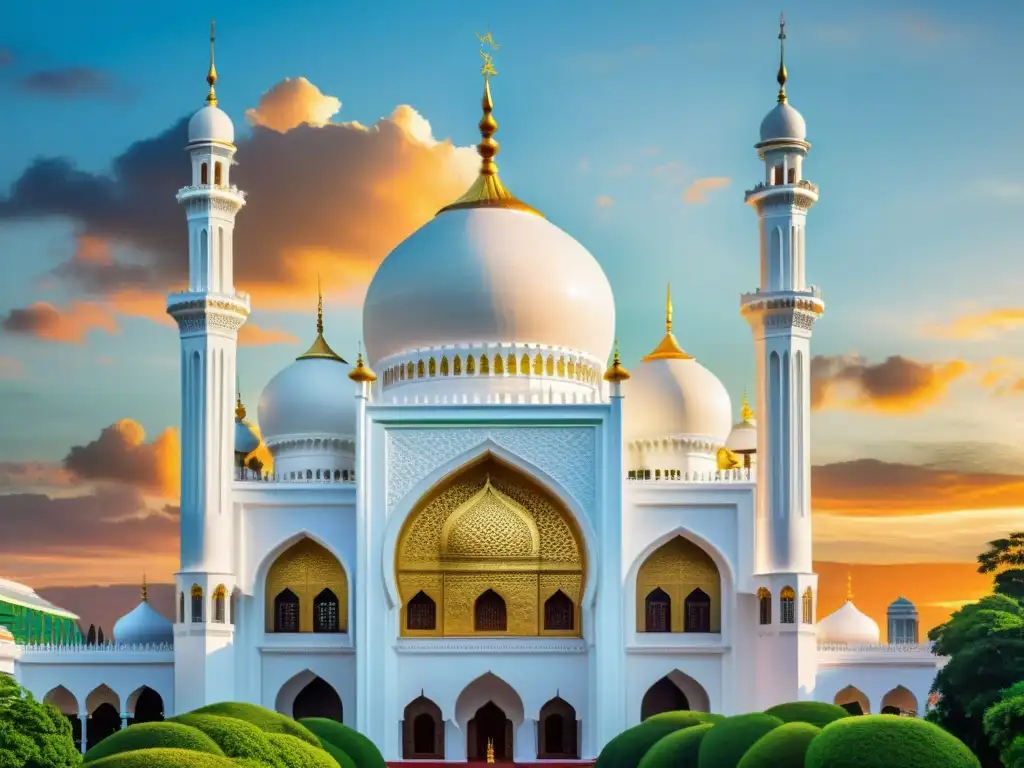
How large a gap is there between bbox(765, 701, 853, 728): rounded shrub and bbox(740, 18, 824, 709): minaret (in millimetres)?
6990

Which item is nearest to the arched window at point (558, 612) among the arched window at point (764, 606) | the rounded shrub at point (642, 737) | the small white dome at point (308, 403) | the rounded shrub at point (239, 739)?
the arched window at point (764, 606)

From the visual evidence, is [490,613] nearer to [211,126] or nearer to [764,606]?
[764,606]

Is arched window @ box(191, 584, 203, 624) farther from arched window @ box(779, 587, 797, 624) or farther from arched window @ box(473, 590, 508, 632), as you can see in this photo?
arched window @ box(779, 587, 797, 624)

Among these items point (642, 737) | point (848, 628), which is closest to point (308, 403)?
point (848, 628)

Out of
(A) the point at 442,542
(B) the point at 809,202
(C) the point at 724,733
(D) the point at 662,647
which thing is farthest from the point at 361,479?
(C) the point at 724,733

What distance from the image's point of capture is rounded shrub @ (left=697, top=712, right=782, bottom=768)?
17078 mm

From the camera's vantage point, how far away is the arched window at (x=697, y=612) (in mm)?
27625

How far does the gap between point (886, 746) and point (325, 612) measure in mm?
14396

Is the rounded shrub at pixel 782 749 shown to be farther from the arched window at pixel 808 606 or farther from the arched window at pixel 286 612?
the arched window at pixel 286 612

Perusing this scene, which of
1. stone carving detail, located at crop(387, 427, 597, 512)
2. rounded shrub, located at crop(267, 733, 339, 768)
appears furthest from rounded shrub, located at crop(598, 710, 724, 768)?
stone carving detail, located at crop(387, 427, 597, 512)

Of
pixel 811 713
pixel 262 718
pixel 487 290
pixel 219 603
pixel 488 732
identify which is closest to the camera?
pixel 262 718

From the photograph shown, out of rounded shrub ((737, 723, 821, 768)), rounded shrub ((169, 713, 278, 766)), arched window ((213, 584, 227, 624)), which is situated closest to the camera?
rounded shrub ((169, 713, 278, 766))

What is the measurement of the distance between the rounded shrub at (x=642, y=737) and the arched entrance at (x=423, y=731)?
7.26 m

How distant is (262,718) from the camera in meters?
17.3
